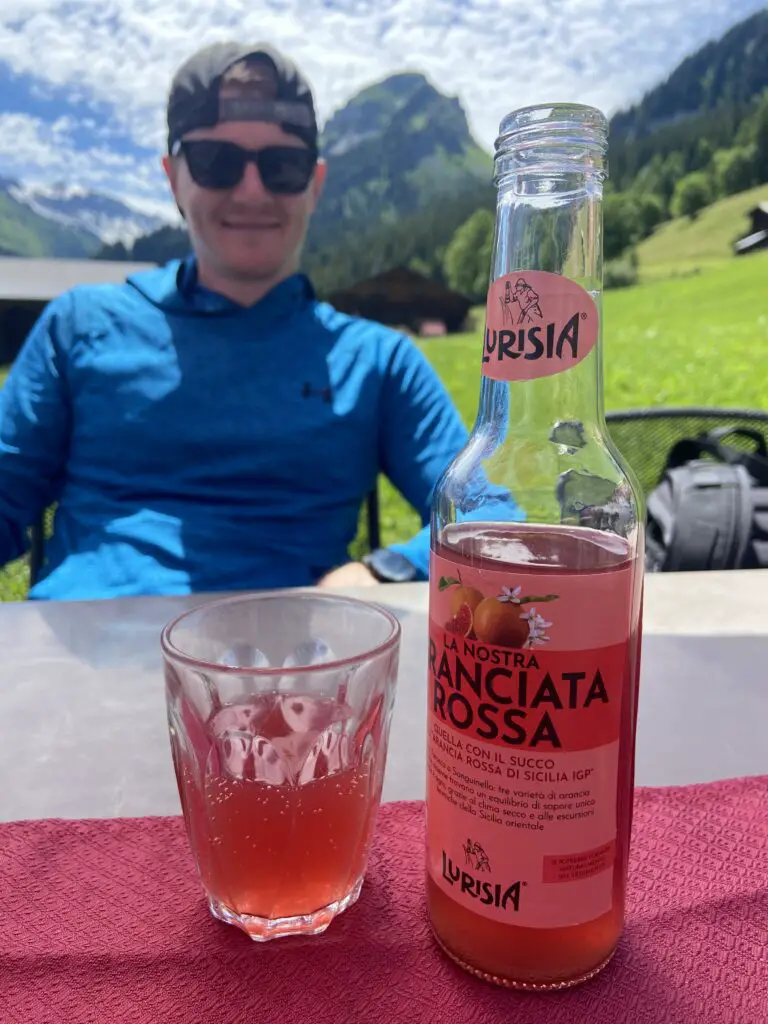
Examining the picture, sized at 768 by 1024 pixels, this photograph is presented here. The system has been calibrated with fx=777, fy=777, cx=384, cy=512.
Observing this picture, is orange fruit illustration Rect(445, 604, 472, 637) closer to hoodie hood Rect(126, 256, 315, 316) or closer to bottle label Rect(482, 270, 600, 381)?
bottle label Rect(482, 270, 600, 381)

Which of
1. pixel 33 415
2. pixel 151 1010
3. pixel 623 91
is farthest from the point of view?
pixel 623 91

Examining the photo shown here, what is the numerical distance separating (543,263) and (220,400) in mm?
821

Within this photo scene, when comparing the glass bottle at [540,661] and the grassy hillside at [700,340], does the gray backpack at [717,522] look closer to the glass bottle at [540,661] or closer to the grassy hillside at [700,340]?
the glass bottle at [540,661]

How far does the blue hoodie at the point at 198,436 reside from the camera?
103 cm

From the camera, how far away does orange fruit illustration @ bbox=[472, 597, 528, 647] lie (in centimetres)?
30

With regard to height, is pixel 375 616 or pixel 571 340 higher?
pixel 571 340

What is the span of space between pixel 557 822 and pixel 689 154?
112 inches

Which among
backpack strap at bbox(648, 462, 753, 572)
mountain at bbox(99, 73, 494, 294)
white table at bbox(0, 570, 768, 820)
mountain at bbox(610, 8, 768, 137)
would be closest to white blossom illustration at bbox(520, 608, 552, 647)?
white table at bbox(0, 570, 768, 820)

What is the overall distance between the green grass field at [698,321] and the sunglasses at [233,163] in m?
1.48

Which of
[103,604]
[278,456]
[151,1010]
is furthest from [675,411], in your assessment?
[151,1010]

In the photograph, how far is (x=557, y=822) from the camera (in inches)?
12.1

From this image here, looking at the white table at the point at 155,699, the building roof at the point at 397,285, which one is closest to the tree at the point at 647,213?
the building roof at the point at 397,285

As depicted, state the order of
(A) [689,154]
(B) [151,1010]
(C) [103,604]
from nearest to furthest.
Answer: (B) [151,1010], (C) [103,604], (A) [689,154]

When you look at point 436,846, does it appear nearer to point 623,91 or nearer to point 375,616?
point 375,616
